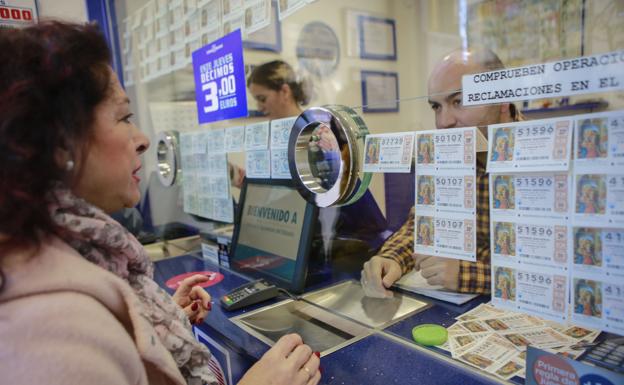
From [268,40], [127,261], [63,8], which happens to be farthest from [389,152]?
[63,8]

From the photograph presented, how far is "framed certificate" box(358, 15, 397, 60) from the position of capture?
1.38 meters

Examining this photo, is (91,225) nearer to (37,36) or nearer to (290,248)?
(37,36)

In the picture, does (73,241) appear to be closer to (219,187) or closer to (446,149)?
(446,149)

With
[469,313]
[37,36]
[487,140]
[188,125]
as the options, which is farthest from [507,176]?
[188,125]

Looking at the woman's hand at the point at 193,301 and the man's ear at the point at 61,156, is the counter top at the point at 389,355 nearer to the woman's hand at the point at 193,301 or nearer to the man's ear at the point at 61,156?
the woman's hand at the point at 193,301

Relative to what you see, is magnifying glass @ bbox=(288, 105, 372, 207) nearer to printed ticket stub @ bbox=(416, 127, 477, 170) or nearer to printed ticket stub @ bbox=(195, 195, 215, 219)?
printed ticket stub @ bbox=(416, 127, 477, 170)

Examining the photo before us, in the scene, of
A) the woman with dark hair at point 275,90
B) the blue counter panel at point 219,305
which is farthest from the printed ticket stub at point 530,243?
the woman with dark hair at point 275,90

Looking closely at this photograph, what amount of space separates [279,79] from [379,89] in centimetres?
80

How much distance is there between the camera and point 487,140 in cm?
75

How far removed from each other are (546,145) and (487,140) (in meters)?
0.11

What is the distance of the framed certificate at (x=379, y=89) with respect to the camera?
46.7 inches

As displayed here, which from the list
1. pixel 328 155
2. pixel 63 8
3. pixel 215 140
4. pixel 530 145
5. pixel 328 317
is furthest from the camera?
pixel 63 8

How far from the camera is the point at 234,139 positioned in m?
1.59

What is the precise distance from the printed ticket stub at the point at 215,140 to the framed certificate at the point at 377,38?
0.68 meters
